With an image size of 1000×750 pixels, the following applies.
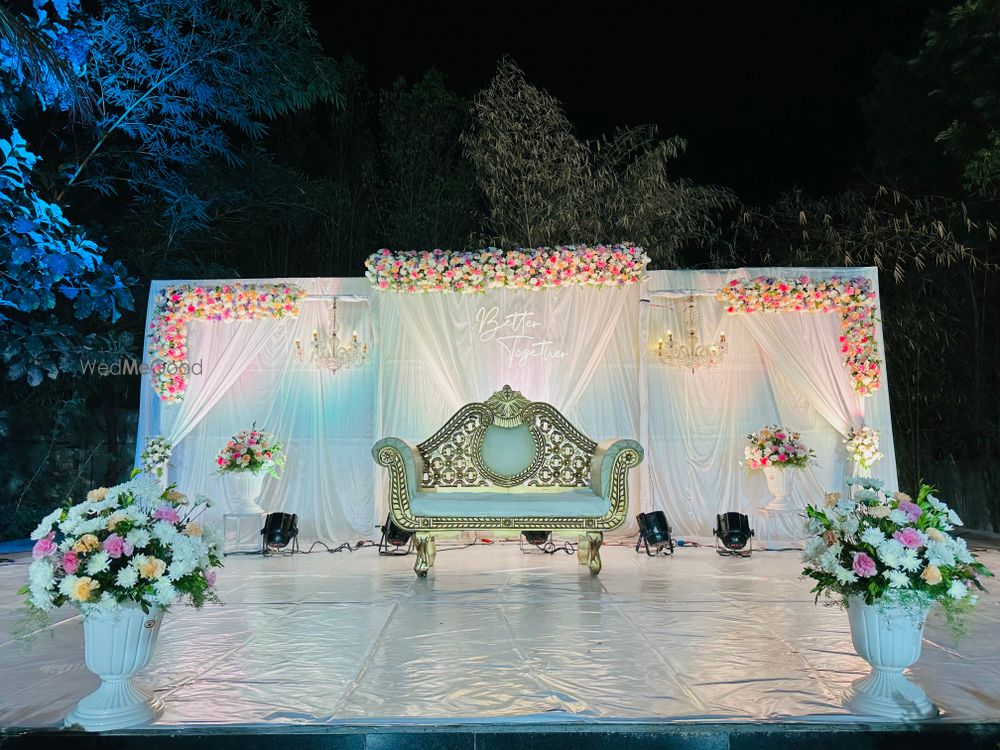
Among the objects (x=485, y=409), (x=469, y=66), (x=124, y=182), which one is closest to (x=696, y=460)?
(x=485, y=409)

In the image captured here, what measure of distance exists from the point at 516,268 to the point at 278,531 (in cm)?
288

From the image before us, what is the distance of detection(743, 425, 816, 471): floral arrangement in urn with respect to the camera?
6.37 meters

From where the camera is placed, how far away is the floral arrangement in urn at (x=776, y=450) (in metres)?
6.37

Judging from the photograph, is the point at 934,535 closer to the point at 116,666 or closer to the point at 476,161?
the point at 116,666

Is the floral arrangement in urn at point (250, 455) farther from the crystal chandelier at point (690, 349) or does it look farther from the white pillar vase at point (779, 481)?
the white pillar vase at point (779, 481)

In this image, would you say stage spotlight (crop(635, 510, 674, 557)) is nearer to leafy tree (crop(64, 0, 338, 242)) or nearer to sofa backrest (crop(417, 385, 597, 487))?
sofa backrest (crop(417, 385, 597, 487))

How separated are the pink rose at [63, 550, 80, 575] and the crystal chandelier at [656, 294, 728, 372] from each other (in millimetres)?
5385

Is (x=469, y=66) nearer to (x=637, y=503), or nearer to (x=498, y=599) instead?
(x=637, y=503)

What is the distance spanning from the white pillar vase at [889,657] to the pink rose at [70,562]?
8.00 ft

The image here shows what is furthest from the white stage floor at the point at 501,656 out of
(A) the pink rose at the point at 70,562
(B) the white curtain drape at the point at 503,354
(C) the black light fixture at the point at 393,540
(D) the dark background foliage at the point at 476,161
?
(D) the dark background foliage at the point at 476,161

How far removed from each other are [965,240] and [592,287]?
3.73 m

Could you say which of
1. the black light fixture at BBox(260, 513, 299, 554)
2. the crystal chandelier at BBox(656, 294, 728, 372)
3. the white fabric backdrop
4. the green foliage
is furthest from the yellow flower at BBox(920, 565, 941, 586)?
the green foliage

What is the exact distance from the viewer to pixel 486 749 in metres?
2.31

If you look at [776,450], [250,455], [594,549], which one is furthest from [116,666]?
[776,450]
